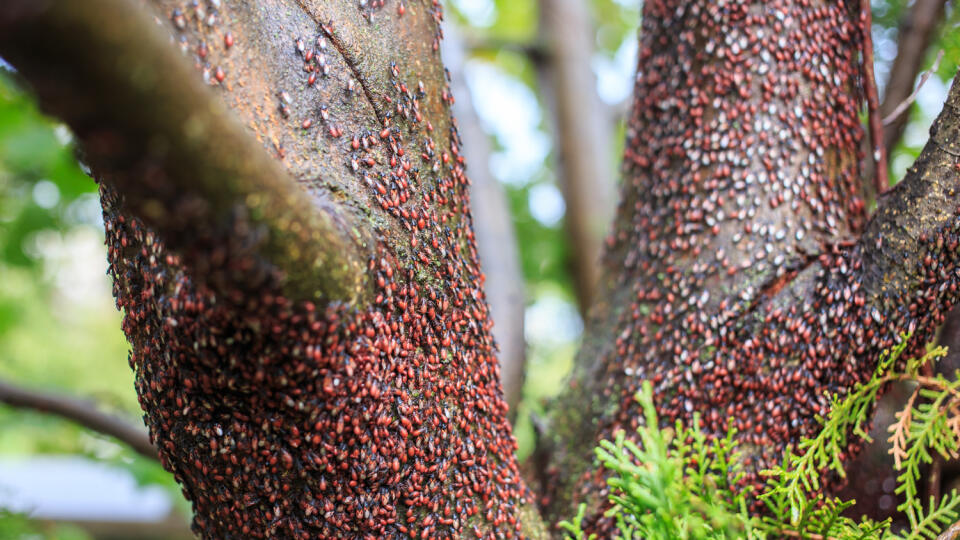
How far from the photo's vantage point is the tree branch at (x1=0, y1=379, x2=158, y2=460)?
2928 millimetres

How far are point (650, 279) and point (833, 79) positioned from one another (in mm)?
722

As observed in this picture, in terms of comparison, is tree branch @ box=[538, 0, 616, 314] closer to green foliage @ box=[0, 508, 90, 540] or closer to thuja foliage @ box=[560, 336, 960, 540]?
thuja foliage @ box=[560, 336, 960, 540]

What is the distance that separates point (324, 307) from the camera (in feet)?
3.92

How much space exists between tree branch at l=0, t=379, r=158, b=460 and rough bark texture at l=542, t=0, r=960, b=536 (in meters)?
1.79

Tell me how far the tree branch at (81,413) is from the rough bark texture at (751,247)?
179cm

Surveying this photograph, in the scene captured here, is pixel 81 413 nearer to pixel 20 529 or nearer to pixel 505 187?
pixel 20 529

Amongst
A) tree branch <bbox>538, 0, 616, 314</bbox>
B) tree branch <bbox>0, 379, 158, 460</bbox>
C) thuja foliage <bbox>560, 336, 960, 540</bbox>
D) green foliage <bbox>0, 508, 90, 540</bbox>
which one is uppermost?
tree branch <bbox>538, 0, 616, 314</bbox>

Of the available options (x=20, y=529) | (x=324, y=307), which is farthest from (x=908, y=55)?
(x=20, y=529)

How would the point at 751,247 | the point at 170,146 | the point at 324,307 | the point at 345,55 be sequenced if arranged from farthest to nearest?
the point at 751,247 < the point at 345,55 < the point at 324,307 < the point at 170,146

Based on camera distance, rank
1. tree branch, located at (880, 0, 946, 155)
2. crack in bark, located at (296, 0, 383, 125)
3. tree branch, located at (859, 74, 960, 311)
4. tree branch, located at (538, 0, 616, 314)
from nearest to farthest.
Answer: crack in bark, located at (296, 0, 383, 125) < tree branch, located at (859, 74, 960, 311) < tree branch, located at (880, 0, 946, 155) < tree branch, located at (538, 0, 616, 314)

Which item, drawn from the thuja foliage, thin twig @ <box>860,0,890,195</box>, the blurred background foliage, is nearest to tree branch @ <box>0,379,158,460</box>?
the blurred background foliage

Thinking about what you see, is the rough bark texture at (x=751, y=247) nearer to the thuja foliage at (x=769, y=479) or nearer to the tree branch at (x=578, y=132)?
the thuja foliage at (x=769, y=479)

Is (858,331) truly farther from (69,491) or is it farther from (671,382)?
(69,491)

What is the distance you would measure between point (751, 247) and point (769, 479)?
23.9 inches
